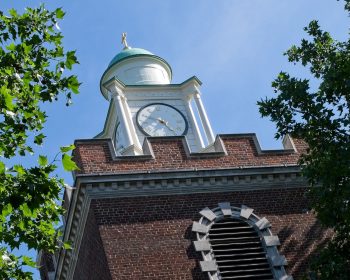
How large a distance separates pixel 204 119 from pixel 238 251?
9102mm

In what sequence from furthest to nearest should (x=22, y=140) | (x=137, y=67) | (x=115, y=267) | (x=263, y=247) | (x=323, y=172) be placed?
(x=137, y=67)
(x=263, y=247)
(x=115, y=267)
(x=323, y=172)
(x=22, y=140)

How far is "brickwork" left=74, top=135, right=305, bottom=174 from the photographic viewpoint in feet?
77.7

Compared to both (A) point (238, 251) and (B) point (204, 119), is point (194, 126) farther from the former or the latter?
(A) point (238, 251)

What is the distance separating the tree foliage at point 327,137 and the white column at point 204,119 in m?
9.74

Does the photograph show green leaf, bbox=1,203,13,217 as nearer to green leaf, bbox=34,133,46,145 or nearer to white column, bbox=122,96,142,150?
green leaf, bbox=34,133,46,145

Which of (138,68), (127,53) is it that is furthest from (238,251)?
(127,53)

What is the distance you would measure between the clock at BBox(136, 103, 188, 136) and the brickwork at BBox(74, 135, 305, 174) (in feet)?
16.0

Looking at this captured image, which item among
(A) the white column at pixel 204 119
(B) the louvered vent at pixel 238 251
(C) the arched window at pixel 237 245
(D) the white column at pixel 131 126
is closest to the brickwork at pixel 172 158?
(C) the arched window at pixel 237 245

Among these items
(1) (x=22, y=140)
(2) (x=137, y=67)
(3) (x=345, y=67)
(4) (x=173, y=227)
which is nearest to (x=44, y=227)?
(1) (x=22, y=140)

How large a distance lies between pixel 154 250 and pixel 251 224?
310cm

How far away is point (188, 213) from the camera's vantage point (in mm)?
23219

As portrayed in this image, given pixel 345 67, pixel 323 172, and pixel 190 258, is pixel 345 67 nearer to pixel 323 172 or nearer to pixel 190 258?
pixel 323 172

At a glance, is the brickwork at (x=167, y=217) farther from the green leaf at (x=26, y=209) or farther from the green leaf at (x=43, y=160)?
the green leaf at (x=43, y=160)

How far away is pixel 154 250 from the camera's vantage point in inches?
874
